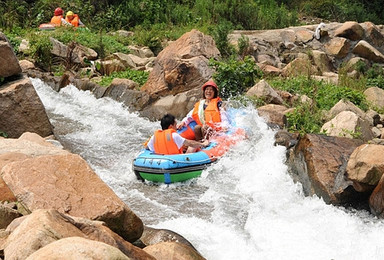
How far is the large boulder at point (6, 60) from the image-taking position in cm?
764

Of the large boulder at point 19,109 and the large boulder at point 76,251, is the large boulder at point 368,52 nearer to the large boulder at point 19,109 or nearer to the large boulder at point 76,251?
the large boulder at point 19,109

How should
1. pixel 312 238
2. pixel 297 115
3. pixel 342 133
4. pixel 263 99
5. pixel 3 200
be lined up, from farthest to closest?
pixel 263 99, pixel 297 115, pixel 342 133, pixel 312 238, pixel 3 200

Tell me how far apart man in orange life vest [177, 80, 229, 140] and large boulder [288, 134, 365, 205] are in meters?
1.73

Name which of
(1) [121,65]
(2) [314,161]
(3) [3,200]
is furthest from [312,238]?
(1) [121,65]

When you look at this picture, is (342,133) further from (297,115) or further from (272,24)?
(272,24)

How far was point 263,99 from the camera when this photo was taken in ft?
33.2

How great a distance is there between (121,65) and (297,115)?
6464 mm

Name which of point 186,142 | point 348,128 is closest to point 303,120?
point 348,128

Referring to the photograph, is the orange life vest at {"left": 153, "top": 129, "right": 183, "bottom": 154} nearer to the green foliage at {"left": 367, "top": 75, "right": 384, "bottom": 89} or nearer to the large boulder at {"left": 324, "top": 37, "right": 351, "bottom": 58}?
the green foliage at {"left": 367, "top": 75, "right": 384, "bottom": 89}

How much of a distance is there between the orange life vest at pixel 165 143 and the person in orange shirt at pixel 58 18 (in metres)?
11.2

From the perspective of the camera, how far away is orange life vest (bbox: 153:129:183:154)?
24.4ft

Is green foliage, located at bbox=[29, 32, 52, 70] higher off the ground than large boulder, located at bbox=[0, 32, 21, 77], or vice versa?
large boulder, located at bbox=[0, 32, 21, 77]

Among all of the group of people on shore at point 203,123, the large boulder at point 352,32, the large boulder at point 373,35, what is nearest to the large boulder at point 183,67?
the group of people on shore at point 203,123

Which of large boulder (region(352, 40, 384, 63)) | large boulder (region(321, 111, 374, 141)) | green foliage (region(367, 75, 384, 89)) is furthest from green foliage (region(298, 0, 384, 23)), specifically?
large boulder (region(321, 111, 374, 141))
